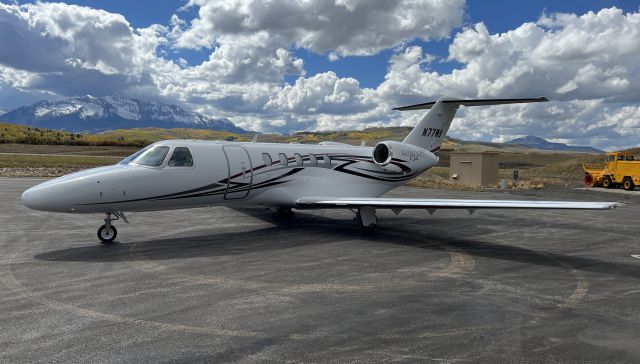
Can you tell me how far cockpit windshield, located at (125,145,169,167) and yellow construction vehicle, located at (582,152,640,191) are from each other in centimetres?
3747

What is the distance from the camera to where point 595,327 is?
19.4ft

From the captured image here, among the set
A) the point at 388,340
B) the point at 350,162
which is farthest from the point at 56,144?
the point at 388,340

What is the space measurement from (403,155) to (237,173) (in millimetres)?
6866

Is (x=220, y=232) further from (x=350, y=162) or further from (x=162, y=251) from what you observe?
(x=350, y=162)

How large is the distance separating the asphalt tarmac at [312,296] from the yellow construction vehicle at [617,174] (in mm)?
27813

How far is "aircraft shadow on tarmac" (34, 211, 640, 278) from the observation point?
9.68 metres

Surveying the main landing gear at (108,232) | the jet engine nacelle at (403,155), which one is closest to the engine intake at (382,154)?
the jet engine nacelle at (403,155)

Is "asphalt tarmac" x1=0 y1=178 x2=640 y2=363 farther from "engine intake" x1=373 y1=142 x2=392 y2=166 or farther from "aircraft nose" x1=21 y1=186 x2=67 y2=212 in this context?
"engine intake" x1=373 y1=142 x2=392 y2=166

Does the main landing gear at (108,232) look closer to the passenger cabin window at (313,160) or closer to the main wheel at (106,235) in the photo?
the main wheel at (106,235)

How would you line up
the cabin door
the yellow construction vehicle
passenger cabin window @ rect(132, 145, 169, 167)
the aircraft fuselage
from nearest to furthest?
the aircraft fuselage → passenger cabin window @ rect(132, 145, 169, 167) → the cabin door → the yellow construction vehicle

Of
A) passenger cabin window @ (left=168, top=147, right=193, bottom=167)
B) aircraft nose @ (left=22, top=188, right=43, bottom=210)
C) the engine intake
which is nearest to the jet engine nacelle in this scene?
the engine intake

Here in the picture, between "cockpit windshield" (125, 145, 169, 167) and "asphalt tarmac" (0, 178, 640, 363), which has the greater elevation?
"cockpit windshield" (125, 145, 169, 167)

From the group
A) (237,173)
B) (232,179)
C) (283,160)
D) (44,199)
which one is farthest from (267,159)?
(44,199)

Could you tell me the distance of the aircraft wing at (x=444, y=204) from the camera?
980 centimetres
